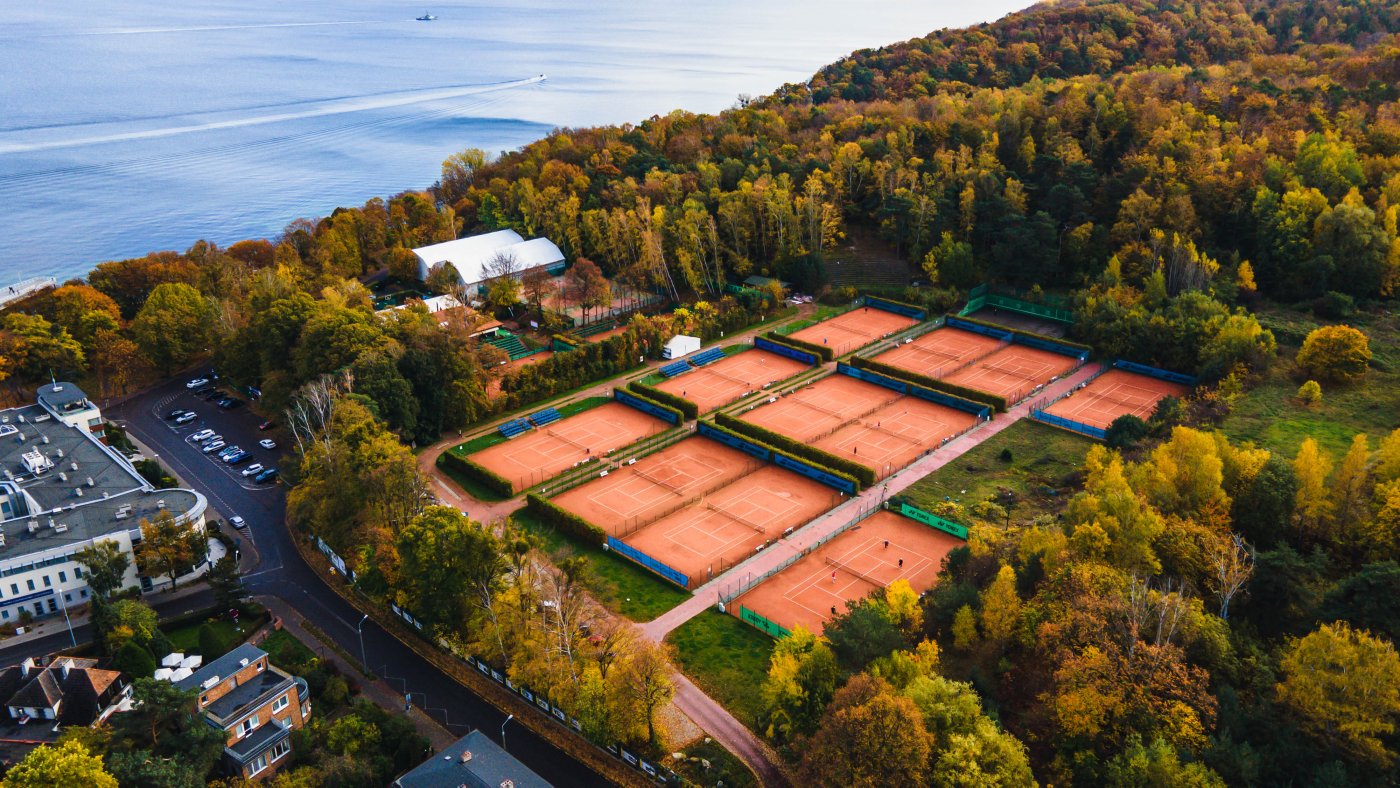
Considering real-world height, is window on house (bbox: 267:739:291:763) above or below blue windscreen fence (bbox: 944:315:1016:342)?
below

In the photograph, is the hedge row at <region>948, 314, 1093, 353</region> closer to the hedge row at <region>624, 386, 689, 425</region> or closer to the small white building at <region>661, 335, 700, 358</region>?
the small white building at <region>661, 335, 700, 358</region>

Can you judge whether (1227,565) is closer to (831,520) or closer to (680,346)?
(831,520)

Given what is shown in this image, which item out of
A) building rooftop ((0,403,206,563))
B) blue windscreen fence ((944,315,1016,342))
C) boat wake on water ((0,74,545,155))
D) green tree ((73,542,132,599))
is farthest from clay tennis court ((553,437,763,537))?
boat wake on water ((0,74,545,155))

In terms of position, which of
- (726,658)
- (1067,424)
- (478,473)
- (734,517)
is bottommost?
(726,658)

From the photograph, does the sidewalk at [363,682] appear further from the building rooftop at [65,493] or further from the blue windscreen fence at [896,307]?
the blue windscreen fence at [896,307]

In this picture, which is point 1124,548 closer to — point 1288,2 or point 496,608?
point 496,608

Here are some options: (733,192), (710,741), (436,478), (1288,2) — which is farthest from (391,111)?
(710,741)

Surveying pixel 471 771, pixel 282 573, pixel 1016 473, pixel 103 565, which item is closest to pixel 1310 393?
pixel 1016 473
